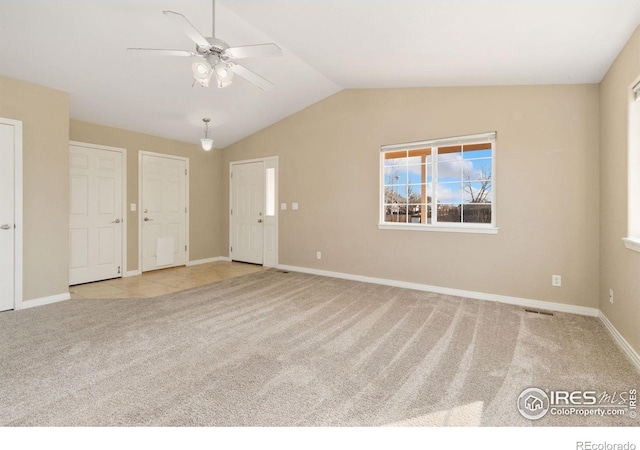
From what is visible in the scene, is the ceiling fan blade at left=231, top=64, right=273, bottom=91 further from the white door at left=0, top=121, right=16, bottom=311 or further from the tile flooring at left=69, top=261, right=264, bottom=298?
the tile flooring at left=69, top=261, right=264, bottom=298

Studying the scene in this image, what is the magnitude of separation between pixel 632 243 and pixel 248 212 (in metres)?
5.51

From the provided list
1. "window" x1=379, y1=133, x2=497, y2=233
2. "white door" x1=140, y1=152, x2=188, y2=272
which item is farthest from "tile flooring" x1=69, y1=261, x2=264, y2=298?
"window" x1=379, y1=133, x2=497, y2=233

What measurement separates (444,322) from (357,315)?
0.89 meters

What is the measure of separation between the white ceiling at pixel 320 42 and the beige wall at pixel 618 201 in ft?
0.72

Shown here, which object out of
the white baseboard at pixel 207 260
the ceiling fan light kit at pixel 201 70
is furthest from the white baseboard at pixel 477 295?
the ceiling fan light kit at pixel 201 70

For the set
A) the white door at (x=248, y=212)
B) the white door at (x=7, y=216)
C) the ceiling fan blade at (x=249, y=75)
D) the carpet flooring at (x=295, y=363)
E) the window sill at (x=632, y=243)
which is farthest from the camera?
the white door at (x=248, y=212)

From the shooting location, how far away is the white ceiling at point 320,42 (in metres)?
2.38

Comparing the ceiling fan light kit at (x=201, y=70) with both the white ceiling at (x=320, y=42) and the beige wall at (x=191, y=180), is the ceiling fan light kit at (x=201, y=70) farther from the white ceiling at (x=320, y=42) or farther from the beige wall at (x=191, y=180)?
the beige wall at (x=191, y=180)

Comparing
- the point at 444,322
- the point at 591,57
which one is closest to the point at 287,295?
the point at 444,322

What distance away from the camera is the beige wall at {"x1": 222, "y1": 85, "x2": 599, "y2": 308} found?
10.8ft

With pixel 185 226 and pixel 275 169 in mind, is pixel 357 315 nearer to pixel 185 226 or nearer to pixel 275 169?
pixel 275 169

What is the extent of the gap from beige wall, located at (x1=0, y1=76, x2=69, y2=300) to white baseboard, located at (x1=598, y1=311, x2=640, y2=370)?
18.9 ft

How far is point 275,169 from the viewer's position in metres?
5.75

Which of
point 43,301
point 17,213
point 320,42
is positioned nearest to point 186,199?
point 17,213
